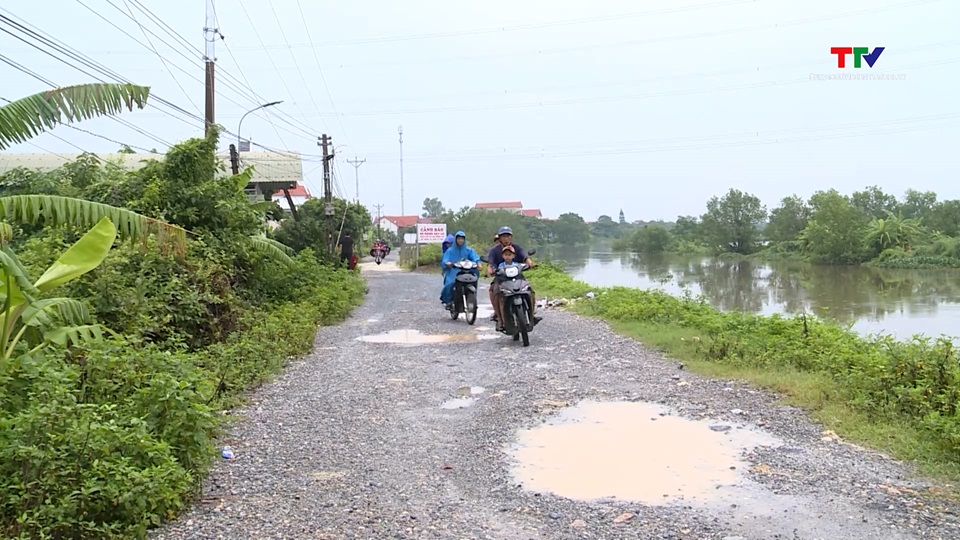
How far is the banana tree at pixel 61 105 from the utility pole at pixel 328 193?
17.9m

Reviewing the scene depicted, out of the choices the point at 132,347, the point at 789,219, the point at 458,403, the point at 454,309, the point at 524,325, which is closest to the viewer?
the point at 132,347

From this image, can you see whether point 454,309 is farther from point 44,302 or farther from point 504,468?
point 504,468

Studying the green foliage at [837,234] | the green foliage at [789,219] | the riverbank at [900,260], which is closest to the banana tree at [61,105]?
the riverbank at [900,260]

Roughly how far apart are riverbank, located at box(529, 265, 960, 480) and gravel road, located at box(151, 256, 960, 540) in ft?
0.78

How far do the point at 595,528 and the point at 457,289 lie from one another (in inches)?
333

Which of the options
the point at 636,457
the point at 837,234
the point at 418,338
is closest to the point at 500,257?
the point at 418,338

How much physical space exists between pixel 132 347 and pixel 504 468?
3.06 meters

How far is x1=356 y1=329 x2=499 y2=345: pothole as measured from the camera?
9.67 m

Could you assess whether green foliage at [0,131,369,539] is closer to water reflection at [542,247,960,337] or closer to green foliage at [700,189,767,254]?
water reflection at [542,247,960,337]

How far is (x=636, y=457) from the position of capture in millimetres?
4332

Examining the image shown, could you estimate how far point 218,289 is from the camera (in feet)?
29.2

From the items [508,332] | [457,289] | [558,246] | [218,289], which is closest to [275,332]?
[218,289]

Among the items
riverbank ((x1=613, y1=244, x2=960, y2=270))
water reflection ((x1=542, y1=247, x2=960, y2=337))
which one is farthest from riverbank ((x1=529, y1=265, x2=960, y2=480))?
riverbank ((x1=613, y1=244, x2=960, y2=270))

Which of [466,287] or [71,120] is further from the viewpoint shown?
[466,287]
